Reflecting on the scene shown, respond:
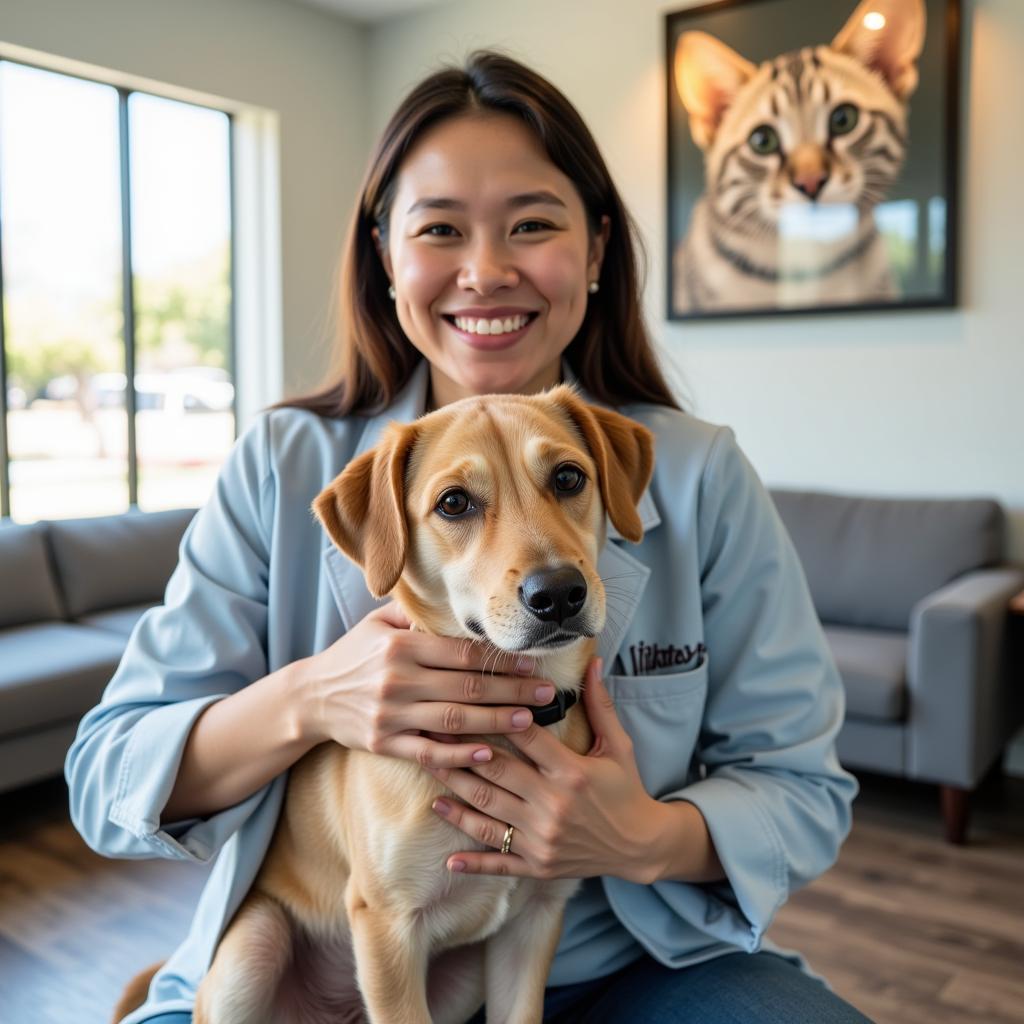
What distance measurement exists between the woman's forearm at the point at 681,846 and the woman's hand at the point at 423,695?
22cm

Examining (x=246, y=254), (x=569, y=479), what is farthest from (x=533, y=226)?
(x=246, y=254)

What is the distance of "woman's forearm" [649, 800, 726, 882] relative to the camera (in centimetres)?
113

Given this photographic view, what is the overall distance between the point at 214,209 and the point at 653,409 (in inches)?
173

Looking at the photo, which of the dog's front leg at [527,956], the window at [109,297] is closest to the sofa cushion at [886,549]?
the dog's front leg at [527,956]

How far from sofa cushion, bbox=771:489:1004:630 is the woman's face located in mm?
2729

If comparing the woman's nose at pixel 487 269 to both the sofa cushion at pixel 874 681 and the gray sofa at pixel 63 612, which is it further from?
the gray sofa at pixel 63 612

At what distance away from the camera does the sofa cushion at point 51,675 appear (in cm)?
310

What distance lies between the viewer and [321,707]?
1119 millimetres

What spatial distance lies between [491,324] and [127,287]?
397cm

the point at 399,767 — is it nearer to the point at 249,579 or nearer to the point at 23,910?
the point at 249,579

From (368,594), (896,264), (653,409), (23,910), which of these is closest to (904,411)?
(896,264)

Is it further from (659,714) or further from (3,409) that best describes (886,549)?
(3,409)

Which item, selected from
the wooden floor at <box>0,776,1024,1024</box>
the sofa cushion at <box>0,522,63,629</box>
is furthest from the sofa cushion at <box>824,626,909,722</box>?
the sofa cushion at <box>0,522,63,629</box>

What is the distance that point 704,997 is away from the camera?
1146 millimetres
